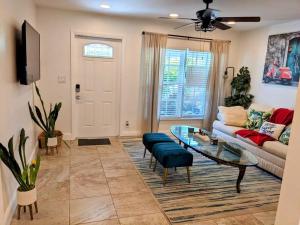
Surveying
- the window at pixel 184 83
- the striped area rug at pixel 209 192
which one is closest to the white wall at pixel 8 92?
the striped area rug at pixel 209 192

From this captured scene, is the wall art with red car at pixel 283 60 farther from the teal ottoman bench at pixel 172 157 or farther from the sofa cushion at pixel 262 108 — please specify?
the teal ottoman bench at pixel 172 157

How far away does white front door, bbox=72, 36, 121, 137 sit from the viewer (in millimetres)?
4566

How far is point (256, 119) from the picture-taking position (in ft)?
14.4

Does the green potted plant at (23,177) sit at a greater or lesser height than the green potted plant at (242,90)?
lesser

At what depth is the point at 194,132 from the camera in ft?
12.9

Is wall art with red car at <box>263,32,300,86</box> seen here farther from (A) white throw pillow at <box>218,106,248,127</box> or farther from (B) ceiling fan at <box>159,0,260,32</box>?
(B) ceiling fan at <box>159,0,260,32</box>

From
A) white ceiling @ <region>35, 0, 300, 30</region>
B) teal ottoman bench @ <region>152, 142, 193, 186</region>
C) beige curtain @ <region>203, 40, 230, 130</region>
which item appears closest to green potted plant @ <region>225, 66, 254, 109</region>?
beige curtain @ <region>203, 40, 230, 130</region>

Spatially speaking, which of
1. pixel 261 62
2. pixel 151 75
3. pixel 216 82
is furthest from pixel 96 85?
pixel 261 62

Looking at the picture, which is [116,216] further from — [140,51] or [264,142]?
[140,51]

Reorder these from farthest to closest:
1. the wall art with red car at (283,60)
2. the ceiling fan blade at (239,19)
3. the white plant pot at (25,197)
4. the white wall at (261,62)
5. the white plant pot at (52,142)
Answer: the white wall at (261,62), the wall art with red car at (283,60), the white plant pot at (52,142), the ceiling fan blade at (239,19), the white plant pot at (25,197)

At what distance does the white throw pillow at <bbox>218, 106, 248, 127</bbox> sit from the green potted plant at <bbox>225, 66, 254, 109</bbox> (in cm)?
42

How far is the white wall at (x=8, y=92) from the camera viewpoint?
6.60 feet

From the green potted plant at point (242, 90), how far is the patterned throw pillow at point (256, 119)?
26.3 inches

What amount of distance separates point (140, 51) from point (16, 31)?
8.51ft
